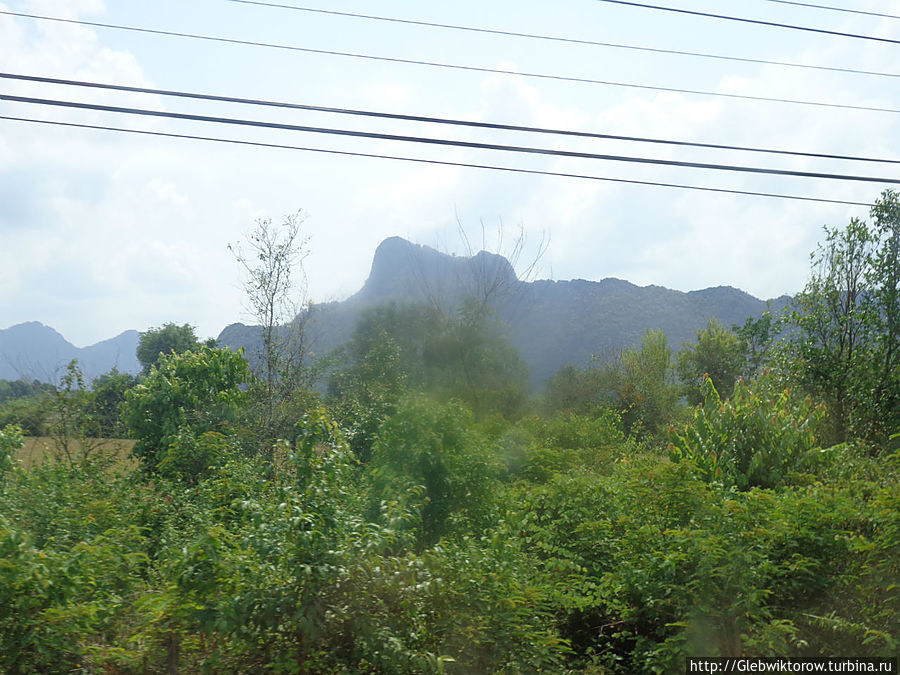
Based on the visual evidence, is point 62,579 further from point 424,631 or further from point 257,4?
point 257,4

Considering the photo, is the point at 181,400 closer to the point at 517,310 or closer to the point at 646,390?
the point at 646,390

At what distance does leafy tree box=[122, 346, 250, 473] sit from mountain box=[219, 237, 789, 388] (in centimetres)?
116

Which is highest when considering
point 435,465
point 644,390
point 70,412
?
point 644,390

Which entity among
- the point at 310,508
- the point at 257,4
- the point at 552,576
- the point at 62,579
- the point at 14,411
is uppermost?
the point at 257,4

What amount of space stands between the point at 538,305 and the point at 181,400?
38.7 metres

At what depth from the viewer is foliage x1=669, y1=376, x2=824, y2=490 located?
8414mm

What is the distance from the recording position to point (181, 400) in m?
13.5

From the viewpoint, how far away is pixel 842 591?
5023mm

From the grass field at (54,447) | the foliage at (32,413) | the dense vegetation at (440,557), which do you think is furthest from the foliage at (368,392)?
the foliage at (32,413)

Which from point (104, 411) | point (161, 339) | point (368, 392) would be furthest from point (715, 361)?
point (161, 339)

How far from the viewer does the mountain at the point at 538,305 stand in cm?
2841

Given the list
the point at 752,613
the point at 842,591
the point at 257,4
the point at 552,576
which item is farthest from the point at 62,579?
the point at 257,4

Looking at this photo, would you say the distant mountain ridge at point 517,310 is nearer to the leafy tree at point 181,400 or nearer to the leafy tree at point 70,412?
the leafy tree at point 70,412

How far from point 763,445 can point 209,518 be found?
735 cm
